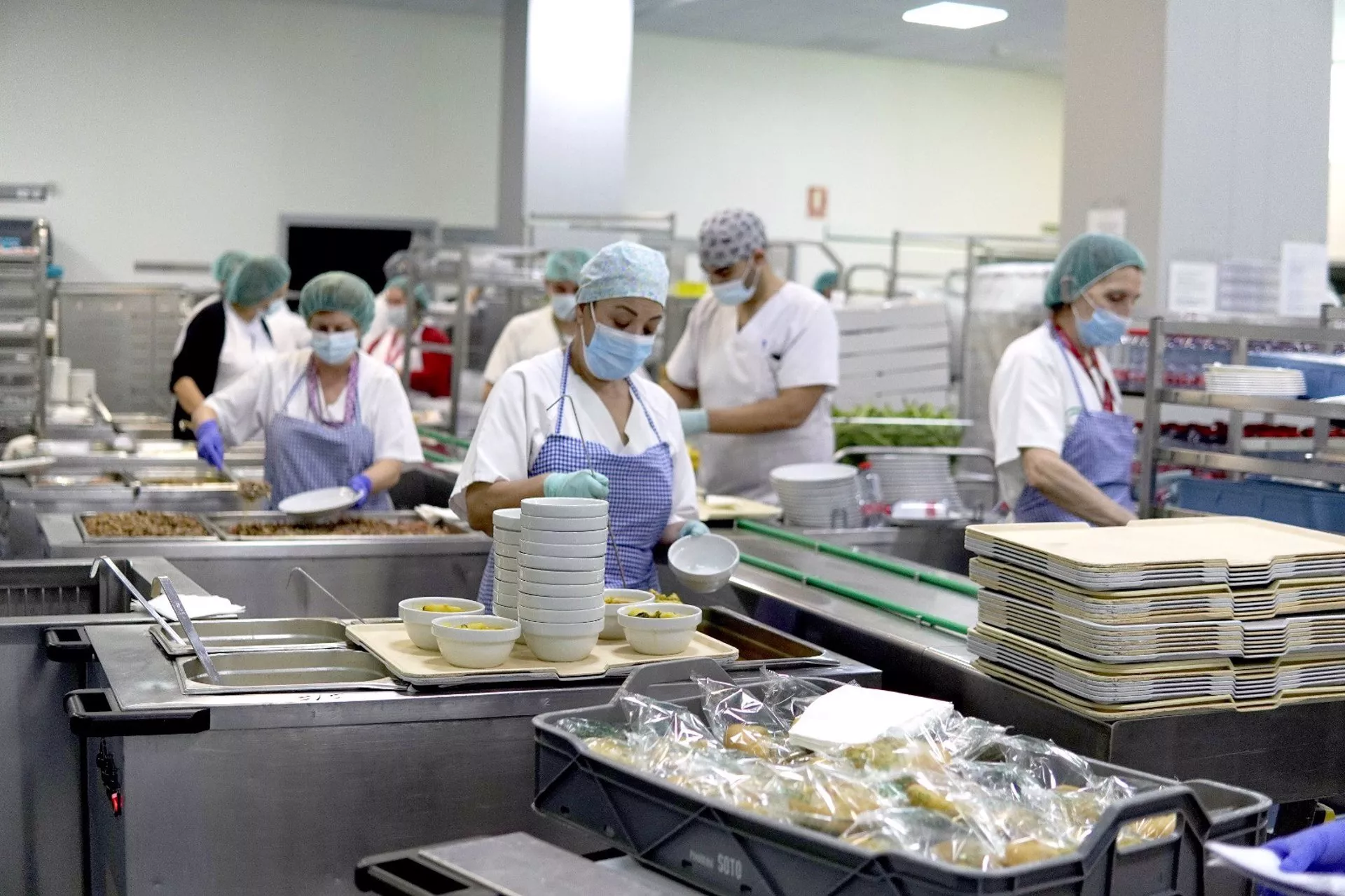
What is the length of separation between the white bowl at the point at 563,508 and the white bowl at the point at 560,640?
16 cm

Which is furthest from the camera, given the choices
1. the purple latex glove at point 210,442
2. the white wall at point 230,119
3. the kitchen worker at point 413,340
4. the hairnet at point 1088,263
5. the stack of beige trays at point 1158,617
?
the white wall at point 230,119

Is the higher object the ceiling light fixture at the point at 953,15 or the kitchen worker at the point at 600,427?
the ceiling light fixture at the point at 953,15

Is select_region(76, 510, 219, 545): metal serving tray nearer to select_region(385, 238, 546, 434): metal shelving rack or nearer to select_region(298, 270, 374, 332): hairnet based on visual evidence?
select_region(298, 270, 374, 332): hairnet

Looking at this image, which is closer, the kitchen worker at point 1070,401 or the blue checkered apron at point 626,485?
the blue checkered apron at point 626,485

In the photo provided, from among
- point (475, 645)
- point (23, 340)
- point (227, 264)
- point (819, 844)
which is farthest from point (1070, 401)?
point (227, 264)

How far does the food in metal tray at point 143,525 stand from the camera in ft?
10.9

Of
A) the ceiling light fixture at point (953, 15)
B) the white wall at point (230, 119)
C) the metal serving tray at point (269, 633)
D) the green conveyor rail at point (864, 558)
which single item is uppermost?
the white wall at point (230, 119)

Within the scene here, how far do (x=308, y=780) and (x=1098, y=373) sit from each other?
6.86ft

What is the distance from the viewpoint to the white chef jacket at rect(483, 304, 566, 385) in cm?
544

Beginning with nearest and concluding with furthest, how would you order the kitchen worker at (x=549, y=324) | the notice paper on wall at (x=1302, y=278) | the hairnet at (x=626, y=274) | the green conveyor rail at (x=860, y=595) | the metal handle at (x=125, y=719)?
the metal handle at (x=125, y=719)
the green conveyor rail at (x=860, y=595)
the hairnet at (x=626, y=274)
the notice paper on wall at (x=1302, y=278)
the kitchen worker at (x=549, y=324)

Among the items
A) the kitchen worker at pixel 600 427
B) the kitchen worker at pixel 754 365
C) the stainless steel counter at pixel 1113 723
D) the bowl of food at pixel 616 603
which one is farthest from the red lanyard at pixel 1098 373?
the bowl of food at pixel 616 603

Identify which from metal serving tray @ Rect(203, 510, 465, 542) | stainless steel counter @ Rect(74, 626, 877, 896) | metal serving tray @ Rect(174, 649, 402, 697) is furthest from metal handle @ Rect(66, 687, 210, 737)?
metal serving tray @ Rect(203, 510, 465, 542)

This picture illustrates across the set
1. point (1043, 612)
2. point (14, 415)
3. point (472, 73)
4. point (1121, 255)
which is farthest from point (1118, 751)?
point (472, 73)

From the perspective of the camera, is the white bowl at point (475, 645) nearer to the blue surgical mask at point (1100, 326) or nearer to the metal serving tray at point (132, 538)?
the metal serving tray at point (132, 538)
